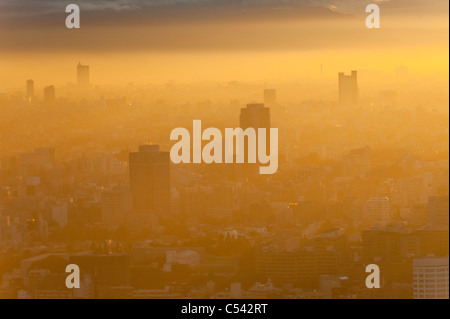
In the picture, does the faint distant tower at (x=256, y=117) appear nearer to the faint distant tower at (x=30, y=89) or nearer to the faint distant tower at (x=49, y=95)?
the faint distant tower at (x=49, y=95)

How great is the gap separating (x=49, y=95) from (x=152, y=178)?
39.4 inches

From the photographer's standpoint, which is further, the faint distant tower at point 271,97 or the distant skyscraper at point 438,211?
the faint distant tower at point 271,97

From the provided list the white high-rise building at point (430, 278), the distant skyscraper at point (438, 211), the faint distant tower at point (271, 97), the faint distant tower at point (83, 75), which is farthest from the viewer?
the faint distant tower at point (271, 97)

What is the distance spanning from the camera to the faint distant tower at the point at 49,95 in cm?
651

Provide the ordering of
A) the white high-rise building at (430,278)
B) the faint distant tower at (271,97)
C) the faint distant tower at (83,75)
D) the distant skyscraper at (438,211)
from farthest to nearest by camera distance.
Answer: the faint distant tower at (271,97) → the faint distant tower at (83,75) → the distant skyscraper at (438,211) → the white high-rise building at (430,278)

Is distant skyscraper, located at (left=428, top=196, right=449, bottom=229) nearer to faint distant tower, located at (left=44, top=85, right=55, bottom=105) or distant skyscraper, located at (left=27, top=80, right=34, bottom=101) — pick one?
faint distant tower, located at (left=44, top=85, right=55, bottom=105)

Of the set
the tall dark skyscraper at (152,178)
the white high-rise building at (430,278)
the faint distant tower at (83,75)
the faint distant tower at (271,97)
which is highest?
the faint distant tower at (83,75)

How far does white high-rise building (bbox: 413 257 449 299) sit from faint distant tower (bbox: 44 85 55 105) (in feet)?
9.49

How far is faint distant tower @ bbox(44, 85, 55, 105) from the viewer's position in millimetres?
6515

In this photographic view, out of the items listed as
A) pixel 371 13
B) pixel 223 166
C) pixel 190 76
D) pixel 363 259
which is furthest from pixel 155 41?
pixel 363 259

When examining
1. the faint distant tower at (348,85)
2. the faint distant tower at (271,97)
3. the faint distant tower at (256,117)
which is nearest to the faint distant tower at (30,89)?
the faint distant tower at (256,117)

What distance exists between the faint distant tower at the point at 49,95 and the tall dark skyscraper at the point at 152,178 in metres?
0.76

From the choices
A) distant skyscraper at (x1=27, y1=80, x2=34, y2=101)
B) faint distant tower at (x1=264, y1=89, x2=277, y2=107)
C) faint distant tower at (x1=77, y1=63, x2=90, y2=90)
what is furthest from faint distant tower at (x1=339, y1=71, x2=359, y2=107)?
distant skyscraper at (x1=27, y1=80, x2=34, y2=101)

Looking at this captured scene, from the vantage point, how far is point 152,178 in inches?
254
